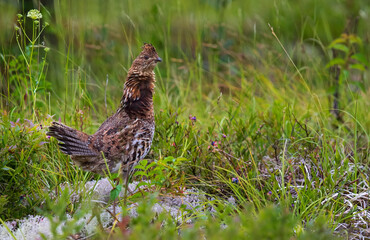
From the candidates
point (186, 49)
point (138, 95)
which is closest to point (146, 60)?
point (138, 95)

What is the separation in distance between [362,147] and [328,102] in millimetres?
1044

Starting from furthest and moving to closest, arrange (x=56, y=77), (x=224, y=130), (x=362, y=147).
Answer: (x=56, y=77)
(x=362, y=147)
(x=224, y=130)

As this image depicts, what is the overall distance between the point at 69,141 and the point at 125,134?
15.8 inches

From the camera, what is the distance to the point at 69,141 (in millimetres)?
3379

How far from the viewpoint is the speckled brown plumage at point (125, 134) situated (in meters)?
3.38

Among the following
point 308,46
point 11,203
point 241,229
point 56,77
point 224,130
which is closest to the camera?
point 241,229

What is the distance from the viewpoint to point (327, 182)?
344cm

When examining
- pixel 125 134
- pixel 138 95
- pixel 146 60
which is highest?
pixel 146 60

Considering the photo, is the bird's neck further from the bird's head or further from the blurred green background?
the blurred green background

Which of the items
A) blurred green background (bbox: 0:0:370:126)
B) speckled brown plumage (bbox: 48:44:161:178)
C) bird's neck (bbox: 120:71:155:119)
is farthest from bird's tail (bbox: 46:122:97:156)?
blurred green background (bbox: 0:0:370:126)

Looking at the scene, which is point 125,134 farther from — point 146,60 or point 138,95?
point 146,60

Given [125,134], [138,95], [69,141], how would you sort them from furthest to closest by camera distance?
[138,95]
[125,134]
[69,141]

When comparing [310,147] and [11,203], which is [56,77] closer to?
[11,203]

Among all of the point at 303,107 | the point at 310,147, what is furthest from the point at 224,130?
the point at 303,107
